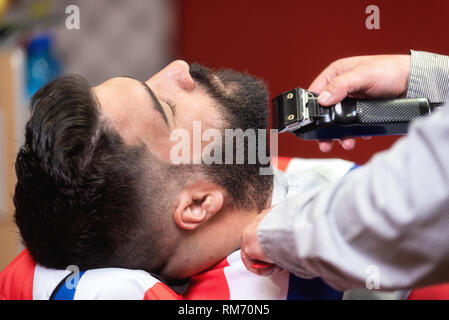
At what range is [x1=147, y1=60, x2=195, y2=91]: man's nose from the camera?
0.80 m

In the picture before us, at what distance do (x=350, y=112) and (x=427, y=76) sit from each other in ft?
0.67

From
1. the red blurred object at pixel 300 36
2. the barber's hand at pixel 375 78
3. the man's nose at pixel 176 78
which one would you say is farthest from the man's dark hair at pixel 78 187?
the red blurred object at pixel 300 36

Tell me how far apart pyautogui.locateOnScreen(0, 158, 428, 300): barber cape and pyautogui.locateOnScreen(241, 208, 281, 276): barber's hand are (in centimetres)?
9

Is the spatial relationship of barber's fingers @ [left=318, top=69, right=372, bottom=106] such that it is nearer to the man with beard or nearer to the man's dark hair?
the man with beard

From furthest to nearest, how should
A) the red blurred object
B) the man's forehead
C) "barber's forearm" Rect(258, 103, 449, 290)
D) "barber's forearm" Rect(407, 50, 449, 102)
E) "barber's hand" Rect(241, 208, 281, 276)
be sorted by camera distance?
the red blurred object
"barber's forearm" Rect(407, 50, 449, 102)
the man's forehead
"barber's hand" Rect(241, 208, 281, 276)
"barber's forearm" Rect(258, 103, 449, 290)

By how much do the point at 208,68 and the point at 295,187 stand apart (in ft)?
0.91

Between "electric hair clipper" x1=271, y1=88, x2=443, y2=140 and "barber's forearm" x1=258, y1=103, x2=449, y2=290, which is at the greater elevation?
"electric hair clipper" x1=271, y1=88, x2=443, y2=140

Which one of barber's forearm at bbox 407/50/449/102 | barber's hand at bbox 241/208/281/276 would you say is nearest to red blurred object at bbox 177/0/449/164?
barber's forearm at bbox 407/50/449/102

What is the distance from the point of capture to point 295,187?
0.86 meters

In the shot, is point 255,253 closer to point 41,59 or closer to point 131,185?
point 131,185
